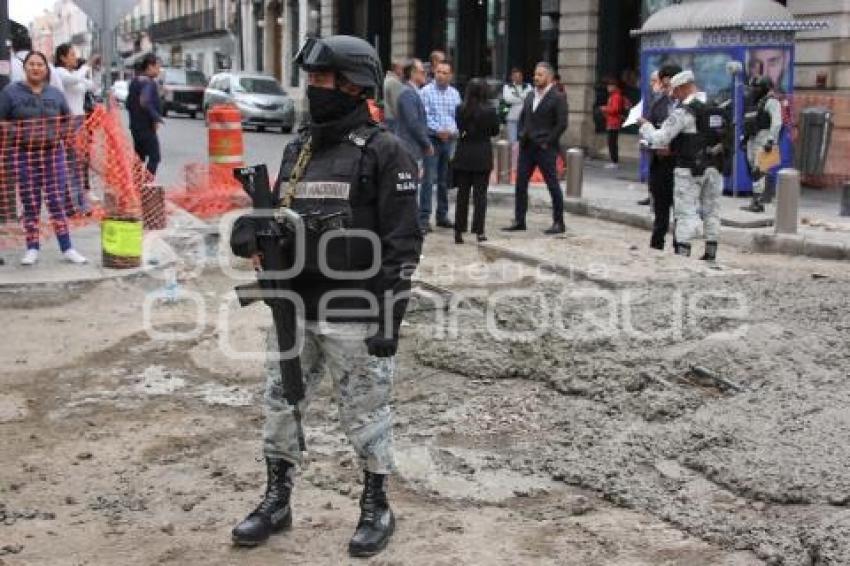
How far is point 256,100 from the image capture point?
2945 cm

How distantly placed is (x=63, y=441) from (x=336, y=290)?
208 centimetres

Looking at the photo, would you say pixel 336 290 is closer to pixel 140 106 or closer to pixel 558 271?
pixel 558 271

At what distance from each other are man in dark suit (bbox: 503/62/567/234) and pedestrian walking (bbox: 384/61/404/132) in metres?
1.37

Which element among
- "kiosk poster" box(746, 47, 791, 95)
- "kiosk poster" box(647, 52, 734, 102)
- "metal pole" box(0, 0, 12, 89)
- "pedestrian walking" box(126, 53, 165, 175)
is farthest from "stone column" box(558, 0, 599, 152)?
"metal pole" box(0, 0, 12, 89)

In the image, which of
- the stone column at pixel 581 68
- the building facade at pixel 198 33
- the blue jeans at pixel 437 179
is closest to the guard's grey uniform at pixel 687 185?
the blue jeans at pixel 437 179

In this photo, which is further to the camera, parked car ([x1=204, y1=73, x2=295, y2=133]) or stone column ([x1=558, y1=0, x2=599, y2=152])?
parked car ([x1=204, y1=73, x2=295, y2=133])

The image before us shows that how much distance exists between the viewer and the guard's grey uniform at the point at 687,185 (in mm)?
8766

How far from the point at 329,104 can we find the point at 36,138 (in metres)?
5.60

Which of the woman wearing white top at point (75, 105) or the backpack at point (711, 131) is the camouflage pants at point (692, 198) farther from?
the woman wearing white top at point (75, 105)

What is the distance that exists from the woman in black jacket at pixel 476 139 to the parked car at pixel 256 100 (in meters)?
19.3

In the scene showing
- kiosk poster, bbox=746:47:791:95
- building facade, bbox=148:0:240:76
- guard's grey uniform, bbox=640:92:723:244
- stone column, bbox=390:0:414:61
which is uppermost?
building facade, bbox=148:0:240:76

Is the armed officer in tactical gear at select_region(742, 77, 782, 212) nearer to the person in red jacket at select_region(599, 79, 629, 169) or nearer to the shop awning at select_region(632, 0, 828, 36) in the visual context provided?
the shop awning at select_region(632, 0, 828, 36)

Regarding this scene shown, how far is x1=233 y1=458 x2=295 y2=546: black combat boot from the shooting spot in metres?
3.85

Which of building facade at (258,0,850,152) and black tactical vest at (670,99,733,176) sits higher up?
building facade at (258,0,850,152)
